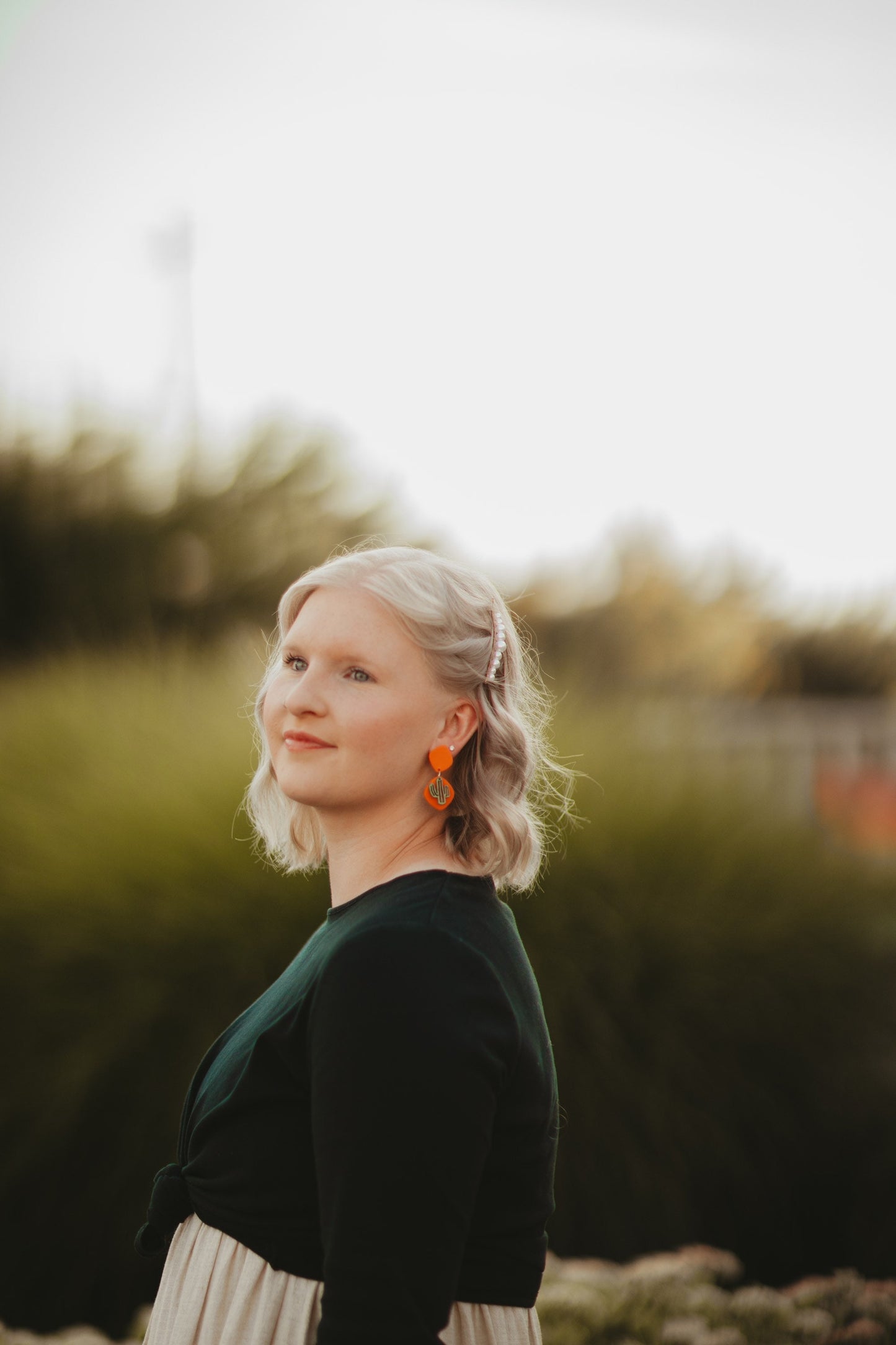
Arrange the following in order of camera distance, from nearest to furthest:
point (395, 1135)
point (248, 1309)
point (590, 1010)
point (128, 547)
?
point (395, 1135)
point (248, 1309)
point (590, 1010)
point (128, 547)

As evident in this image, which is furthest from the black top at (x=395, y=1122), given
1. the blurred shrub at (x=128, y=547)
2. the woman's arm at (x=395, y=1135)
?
the blurred shrub at (x=128, y=547)

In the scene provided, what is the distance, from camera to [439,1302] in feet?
3.18

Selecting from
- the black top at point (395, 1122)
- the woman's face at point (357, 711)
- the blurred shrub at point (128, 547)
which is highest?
the woman's face at point (357, 711)

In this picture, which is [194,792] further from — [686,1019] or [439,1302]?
[439,1302]

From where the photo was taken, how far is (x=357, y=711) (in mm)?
1193

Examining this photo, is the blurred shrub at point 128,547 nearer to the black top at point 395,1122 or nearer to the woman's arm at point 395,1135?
the black top at point 395,1122

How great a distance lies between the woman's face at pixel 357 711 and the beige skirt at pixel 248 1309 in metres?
0.47

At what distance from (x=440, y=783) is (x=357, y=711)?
127 mm

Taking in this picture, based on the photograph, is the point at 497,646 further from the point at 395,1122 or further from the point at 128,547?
the point at 128,547

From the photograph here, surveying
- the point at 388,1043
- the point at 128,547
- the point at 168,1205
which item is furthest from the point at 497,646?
the point at 128,547

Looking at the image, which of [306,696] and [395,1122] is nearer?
[395,1122]

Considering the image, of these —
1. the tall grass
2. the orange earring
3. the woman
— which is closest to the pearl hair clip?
the woman

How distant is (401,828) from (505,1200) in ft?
1.27

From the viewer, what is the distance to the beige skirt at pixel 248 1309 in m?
1.12
